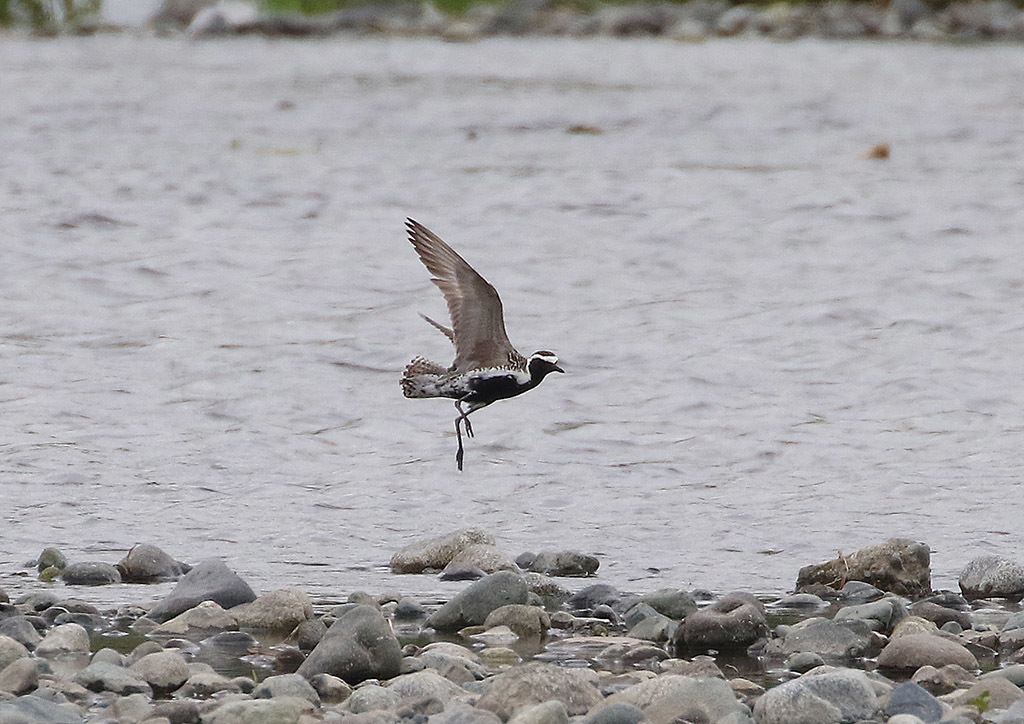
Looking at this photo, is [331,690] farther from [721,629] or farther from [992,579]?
[992,579]

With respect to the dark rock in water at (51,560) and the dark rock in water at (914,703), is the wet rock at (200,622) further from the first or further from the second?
the dark rock in water at (914,703)

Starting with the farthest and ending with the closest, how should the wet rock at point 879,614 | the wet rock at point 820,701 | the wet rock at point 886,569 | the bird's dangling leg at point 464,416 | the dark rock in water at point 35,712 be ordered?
the bird's dangling leg at point 464,416
the wet rock at point 886,569
the wet rock at point 879,614
the wet rock at point 820,701
the dark rock in water at point 35,712

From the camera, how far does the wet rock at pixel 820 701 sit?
14.2 ft

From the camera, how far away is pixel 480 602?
538 centimetres

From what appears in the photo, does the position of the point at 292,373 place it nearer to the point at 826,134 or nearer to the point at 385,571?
the point at 385,571

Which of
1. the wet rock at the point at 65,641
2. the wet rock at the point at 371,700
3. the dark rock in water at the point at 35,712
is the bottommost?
the wet rock at the point at 65,641

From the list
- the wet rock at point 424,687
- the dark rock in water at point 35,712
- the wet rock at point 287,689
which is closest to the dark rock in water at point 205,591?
the wet rock at point 287,689

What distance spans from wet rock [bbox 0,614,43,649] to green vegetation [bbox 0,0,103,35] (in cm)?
2469

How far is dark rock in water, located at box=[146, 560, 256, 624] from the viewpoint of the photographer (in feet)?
17.6

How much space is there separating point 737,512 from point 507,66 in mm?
17618

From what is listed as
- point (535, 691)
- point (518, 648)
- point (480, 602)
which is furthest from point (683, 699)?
point (480, 602)

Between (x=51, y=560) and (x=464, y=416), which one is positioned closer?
(x=51, y=560)

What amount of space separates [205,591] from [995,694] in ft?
7.83

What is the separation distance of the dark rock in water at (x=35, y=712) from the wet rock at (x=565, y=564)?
2.11 meters
